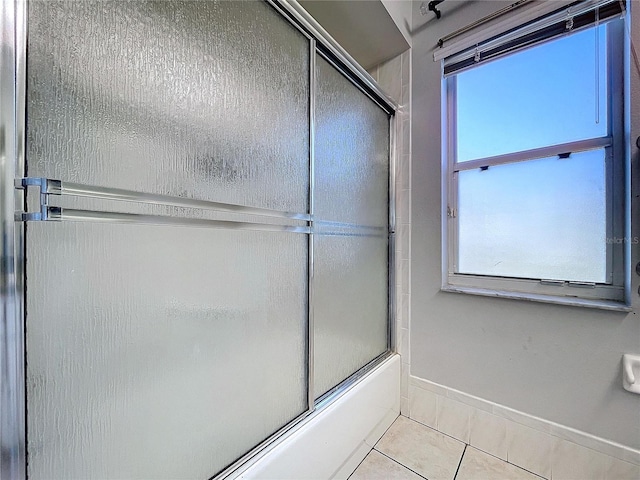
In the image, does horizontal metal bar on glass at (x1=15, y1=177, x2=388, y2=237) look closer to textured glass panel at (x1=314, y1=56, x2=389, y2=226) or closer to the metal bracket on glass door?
the metal bracket on glass door

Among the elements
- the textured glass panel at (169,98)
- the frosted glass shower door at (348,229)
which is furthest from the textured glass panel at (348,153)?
the textured glass panel at (169,98)

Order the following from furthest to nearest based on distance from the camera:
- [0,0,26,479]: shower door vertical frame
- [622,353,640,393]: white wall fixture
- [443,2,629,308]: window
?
[443,2,629,308]: window → [622,353,640,393]: white wall fixture → [0,0,26,479]: shower door vertical frame

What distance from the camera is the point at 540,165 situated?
50.1 inches

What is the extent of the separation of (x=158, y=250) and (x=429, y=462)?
5.01 ft

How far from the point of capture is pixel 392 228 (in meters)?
1.69

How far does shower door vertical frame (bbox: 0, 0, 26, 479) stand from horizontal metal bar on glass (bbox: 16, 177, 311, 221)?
0.15ft

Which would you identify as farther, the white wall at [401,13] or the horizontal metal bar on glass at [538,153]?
the white wall at [401,13]

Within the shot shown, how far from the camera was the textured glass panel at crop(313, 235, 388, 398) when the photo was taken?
3.84ft

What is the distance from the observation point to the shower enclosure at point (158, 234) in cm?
50

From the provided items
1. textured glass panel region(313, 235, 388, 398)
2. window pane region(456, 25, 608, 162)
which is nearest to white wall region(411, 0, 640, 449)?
window pane region(456, 25, 608, 162)

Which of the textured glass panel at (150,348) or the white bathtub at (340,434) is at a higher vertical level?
the textured glass panel at (150,348)

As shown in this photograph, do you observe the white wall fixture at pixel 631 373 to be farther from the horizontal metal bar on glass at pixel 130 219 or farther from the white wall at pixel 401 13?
the white wall at pixel 401 13

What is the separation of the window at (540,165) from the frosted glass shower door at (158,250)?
1061 millimetres

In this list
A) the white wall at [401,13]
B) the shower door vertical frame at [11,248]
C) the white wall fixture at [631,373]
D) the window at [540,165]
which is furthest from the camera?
the white wall at [401,13]
